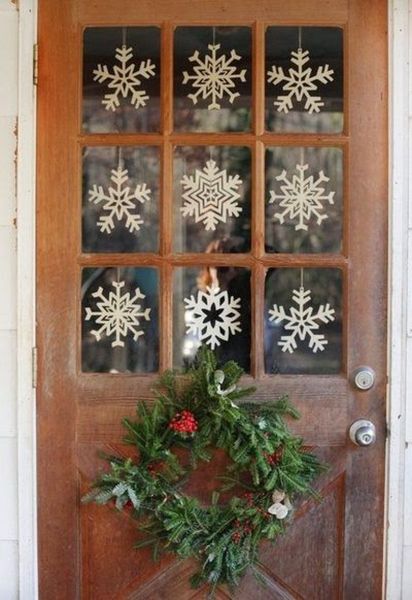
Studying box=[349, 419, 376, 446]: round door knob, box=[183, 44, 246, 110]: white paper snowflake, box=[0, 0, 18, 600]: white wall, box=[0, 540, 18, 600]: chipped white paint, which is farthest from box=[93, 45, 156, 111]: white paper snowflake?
box=[0, 540, 18, 600]: chipped white paint

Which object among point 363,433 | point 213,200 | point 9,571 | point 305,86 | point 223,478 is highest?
point 305,86

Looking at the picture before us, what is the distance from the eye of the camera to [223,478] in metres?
1.95

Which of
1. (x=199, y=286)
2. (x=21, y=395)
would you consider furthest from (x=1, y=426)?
(x=199, y=286)

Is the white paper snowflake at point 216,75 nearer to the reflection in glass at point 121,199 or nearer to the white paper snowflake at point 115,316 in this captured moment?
the reflection in glass at point 121,199

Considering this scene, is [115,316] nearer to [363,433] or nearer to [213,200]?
[213,200]

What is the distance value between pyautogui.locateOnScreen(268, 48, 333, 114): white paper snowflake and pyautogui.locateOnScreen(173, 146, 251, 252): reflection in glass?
18 centimetres

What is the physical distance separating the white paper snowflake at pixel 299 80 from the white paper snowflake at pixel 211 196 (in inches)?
9.9

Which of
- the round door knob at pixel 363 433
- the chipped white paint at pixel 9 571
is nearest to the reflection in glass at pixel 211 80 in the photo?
the round door knob at pixel 363 433

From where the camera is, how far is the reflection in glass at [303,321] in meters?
1.98

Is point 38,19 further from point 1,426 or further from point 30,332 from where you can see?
point 1,426

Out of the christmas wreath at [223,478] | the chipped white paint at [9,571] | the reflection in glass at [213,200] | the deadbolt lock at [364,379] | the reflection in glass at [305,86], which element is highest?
the reflection in glass at [305,86]

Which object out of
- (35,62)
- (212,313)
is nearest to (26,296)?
(212,313)

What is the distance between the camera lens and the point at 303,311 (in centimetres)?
198

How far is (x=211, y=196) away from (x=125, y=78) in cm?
42
